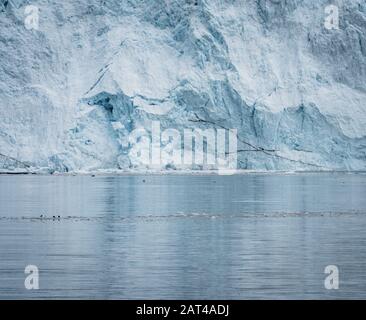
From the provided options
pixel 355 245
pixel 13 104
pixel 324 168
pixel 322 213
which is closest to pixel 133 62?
pixel 13 104

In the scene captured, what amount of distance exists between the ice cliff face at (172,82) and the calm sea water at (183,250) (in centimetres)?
2387

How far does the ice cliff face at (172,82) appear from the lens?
49.8m

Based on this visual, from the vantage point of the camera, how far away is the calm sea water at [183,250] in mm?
10648

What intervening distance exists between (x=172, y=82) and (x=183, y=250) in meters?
37.9

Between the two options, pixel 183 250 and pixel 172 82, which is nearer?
pixel 183 250

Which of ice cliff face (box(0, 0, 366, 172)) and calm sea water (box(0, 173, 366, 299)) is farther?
ice cliff face (box(0, 0, 366, 172))

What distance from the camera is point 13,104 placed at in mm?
50438

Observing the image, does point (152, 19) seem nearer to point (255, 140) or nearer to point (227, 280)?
point (255, 140)

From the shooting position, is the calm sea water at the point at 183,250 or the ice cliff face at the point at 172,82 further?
the ice cliff face at the point at 172,82

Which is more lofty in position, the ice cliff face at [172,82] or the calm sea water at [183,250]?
the ice cliff face at [172,82]

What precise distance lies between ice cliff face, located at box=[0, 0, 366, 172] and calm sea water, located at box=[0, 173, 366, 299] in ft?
78.3

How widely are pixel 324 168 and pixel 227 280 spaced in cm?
4105

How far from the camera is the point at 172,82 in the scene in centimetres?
5184

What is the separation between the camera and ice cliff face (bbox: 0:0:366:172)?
163ft
